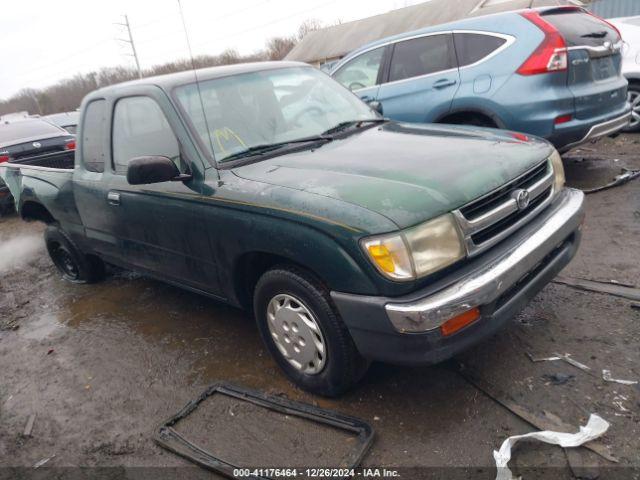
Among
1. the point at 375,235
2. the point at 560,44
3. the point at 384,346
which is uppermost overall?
the point at 560,44

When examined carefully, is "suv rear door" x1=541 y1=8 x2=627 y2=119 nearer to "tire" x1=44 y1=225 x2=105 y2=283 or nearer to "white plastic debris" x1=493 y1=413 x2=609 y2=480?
"white plastic debris" x1=493 y1=413 x2=609 y2=480

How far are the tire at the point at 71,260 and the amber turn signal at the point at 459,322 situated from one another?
12.8 ft

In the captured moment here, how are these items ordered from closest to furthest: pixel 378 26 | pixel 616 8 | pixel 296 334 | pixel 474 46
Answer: pixel 296 334
pixel 474 46
pixel 616 8
pixel 378 26

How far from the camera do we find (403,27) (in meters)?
29.8

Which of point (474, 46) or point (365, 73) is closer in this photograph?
point (474, 46)

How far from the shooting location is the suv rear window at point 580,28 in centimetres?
484

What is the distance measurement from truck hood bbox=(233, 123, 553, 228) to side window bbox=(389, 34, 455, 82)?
2543 mm

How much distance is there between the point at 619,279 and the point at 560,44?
245cm

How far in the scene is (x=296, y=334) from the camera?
2.68 m

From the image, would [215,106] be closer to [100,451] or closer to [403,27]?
[100,451]

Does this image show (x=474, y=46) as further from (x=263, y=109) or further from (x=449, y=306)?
(x=449, y=306)

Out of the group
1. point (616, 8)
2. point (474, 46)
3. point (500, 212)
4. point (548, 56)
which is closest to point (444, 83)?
point (474, 46)

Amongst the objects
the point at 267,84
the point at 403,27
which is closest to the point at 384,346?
the point at 267,84

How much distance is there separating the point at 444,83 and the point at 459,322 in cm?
384
